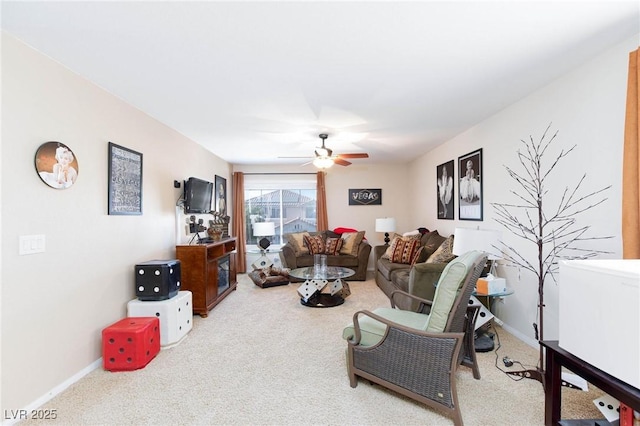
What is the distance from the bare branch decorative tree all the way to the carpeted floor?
0.32 m

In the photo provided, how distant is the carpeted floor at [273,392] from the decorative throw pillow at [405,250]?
5.90ft

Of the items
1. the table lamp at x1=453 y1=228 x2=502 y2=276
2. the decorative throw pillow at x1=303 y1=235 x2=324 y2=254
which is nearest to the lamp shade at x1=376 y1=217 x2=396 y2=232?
the decorative throw pillow at x1=303 y1=235 x2=324 y2=254

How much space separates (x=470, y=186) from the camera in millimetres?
4105

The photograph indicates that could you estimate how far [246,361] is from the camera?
106 inches

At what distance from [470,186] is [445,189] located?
0.81m

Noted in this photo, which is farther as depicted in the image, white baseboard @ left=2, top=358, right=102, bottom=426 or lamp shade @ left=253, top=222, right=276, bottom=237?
lamp shade @ left=253, top=222, right=276, bottom=237

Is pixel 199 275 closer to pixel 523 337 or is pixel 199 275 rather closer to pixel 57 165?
pixel 57 165

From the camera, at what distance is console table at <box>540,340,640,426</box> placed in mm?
1309

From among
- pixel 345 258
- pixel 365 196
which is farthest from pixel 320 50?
pixel 365 196

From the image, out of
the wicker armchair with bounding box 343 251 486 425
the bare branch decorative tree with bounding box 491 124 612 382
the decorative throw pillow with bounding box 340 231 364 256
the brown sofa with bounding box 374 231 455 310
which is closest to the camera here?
the wicker armchair with bounding box 343 251 486 425

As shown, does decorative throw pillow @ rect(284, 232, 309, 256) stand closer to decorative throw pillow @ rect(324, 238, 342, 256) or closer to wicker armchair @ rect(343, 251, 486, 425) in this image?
decorative throw pillow @ rect(324, 238, 342, 256)

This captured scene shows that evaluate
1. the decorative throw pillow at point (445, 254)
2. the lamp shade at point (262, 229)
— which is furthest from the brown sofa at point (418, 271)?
the lamp shade at point (262, 229)

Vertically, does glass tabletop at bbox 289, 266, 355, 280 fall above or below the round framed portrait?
below

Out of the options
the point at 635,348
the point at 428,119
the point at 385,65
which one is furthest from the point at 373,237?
the point at 635,348
